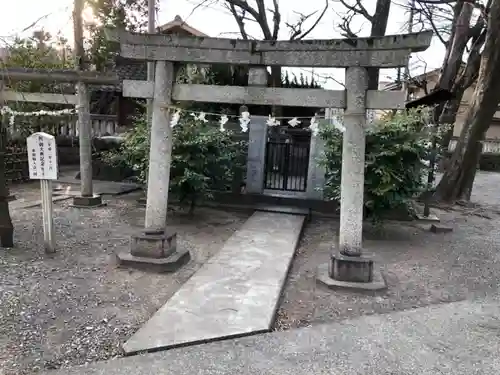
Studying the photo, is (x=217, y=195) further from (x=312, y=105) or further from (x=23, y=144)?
(x=23, y=144)

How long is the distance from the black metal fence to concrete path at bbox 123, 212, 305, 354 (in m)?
3.20

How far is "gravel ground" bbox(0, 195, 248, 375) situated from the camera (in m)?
3.30

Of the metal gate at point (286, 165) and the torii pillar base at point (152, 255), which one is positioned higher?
the metal gate at point (286, 165)

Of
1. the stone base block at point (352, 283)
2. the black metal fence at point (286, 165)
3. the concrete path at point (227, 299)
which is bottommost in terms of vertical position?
the concrete path at point (227, 299)

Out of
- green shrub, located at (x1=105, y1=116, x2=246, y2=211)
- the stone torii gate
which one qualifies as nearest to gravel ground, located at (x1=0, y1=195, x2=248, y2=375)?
the stone torii gate

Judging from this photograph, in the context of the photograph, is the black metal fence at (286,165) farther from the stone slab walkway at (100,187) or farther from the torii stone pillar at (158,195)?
the torii stone pillar at (158,195)

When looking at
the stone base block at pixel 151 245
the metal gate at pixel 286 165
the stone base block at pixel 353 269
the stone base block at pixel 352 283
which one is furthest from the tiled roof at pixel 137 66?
the stone base block at pixel 353 269

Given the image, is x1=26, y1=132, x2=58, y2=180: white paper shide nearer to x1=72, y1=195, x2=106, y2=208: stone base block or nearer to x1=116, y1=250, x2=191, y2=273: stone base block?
x1=116, y1=250, x2=191, y2=273: stone base block

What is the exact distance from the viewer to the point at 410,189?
6.88 metres

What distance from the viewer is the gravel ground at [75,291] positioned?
330 cm

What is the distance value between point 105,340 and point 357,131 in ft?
10.8

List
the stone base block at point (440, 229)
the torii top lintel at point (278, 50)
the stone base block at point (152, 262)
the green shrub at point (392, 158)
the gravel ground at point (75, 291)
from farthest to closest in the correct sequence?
the stone base block at point (440, 229)
the green shrub at point (392, 158)
the stone base block at point (152, 262)
the torii top lintel at point (278, 50)
the gravel ground at point (75, 291)

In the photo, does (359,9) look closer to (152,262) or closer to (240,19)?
(240,19)

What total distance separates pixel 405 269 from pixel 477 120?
5.94m
